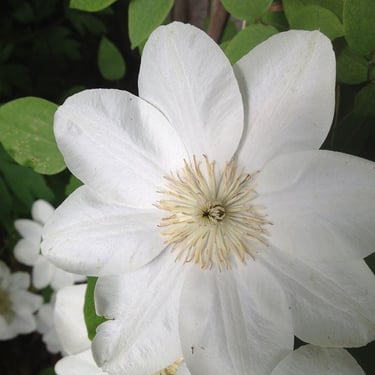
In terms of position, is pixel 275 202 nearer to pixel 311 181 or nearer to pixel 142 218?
pixel 311 181

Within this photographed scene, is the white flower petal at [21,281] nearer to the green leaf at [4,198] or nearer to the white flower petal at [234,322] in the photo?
the green leaf at [4,198]

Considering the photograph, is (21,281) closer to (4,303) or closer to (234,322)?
(4,303)

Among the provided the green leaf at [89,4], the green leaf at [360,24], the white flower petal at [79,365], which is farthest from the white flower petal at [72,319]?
the green leaf at [360,24]

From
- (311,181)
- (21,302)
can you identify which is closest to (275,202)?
(311,181)

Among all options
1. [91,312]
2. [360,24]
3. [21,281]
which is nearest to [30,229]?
[21,281]

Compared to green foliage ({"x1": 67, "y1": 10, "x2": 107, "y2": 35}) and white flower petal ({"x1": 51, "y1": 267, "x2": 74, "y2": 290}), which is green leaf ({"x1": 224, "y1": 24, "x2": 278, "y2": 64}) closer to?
white flower petal ({"x1": 51, "y1": 267, "x2": 74, "y2": 290})

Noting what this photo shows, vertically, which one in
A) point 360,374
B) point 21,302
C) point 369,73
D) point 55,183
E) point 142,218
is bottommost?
point 21,302
